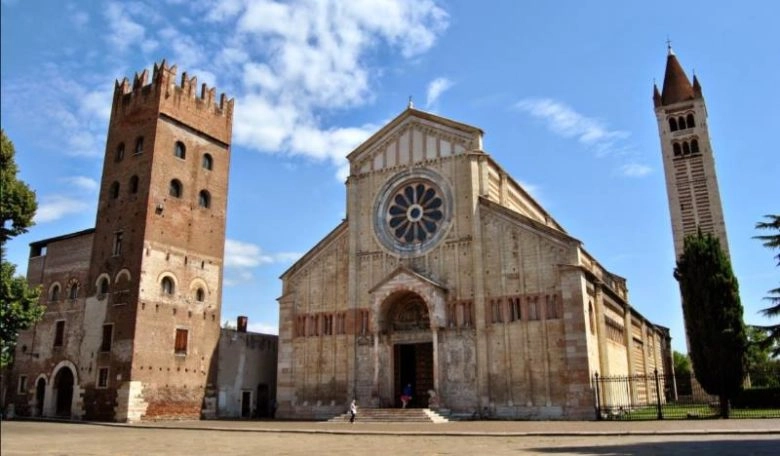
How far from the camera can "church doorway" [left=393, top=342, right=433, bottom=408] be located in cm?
2995

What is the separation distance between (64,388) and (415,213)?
2140 centimetres

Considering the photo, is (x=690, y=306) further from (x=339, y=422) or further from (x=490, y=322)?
(x=339, y=422)

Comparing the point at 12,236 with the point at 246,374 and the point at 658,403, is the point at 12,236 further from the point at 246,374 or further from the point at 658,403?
the point at 658,403

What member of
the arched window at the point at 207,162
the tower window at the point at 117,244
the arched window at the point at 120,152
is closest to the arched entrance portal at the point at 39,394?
the tower window at the point at 117,244

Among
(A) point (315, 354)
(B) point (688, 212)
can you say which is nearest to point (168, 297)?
(A) point (315, 354)

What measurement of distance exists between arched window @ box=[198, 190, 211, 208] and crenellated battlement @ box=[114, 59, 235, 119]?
540cm

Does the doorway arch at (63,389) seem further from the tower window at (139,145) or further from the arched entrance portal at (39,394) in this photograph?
the tower window at (139,145)

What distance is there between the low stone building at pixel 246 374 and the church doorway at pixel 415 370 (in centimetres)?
982

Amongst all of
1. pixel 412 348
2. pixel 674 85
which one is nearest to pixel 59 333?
pixel 412 348

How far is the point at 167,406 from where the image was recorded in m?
31.5

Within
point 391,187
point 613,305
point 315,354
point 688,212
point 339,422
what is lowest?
point 339,422

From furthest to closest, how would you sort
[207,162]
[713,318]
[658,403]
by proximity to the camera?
[207,162]
[713,318]
[658,403]

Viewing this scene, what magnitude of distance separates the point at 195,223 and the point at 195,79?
30.3 feet

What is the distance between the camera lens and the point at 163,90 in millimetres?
35375
